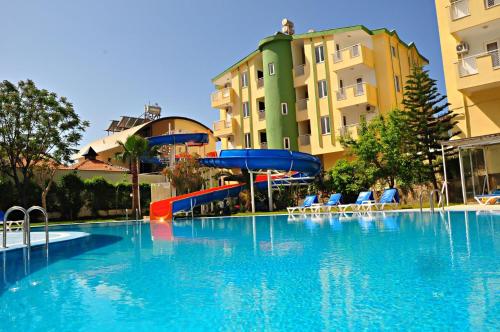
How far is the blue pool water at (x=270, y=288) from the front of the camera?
13.4 feet

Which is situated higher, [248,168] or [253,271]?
[248,168]

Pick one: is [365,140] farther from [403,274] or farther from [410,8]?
[403,274]

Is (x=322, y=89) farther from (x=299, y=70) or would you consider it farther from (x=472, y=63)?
(x=472, y=63)

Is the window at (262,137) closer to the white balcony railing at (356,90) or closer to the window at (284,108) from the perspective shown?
the window at (284,108)

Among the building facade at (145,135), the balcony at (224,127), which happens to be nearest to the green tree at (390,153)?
the balcony at (224,127)

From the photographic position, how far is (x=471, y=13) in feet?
71.1

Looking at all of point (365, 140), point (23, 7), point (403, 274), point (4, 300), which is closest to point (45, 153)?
point (23, 7)

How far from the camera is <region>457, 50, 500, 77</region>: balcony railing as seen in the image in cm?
2114


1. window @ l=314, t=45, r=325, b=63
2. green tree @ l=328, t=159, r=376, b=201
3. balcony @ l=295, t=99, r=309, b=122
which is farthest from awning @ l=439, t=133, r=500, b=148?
window @ l=314, t=45, r=325, b=63

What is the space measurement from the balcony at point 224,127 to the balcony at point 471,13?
21641 mm

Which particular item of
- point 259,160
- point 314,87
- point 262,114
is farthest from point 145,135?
point 259,160

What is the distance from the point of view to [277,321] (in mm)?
4059

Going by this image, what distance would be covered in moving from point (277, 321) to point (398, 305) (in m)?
1.31

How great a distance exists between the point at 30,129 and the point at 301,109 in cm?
2125
